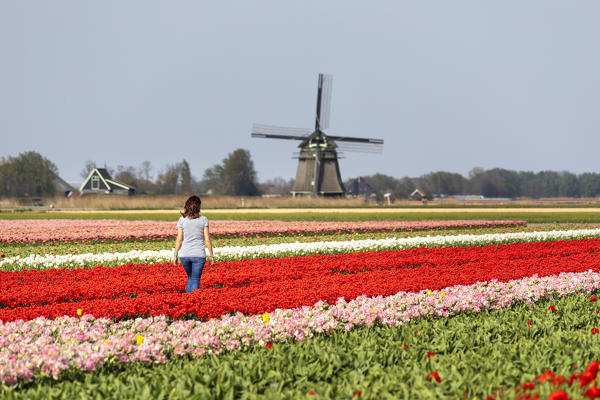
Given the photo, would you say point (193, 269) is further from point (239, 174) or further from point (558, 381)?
point (239, 174)

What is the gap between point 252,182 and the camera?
95562 millimetres

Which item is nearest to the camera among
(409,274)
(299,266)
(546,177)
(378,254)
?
(409,274)

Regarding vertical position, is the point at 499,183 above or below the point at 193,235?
above

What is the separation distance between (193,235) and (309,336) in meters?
3.13

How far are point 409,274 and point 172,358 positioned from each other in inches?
234

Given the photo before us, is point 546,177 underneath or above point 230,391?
above

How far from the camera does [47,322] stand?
22.7ft

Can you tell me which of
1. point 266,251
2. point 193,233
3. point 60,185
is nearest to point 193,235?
point 193,233

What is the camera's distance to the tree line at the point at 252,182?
82625mm

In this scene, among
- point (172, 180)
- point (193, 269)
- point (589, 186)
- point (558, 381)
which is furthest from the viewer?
point (589, 186)

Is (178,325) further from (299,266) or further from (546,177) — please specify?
(546,177)

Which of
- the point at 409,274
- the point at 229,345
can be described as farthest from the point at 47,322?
the point at 409,274

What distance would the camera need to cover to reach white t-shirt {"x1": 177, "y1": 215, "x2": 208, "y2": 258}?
9250 millimetres

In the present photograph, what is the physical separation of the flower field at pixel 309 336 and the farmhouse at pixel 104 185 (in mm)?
79433
